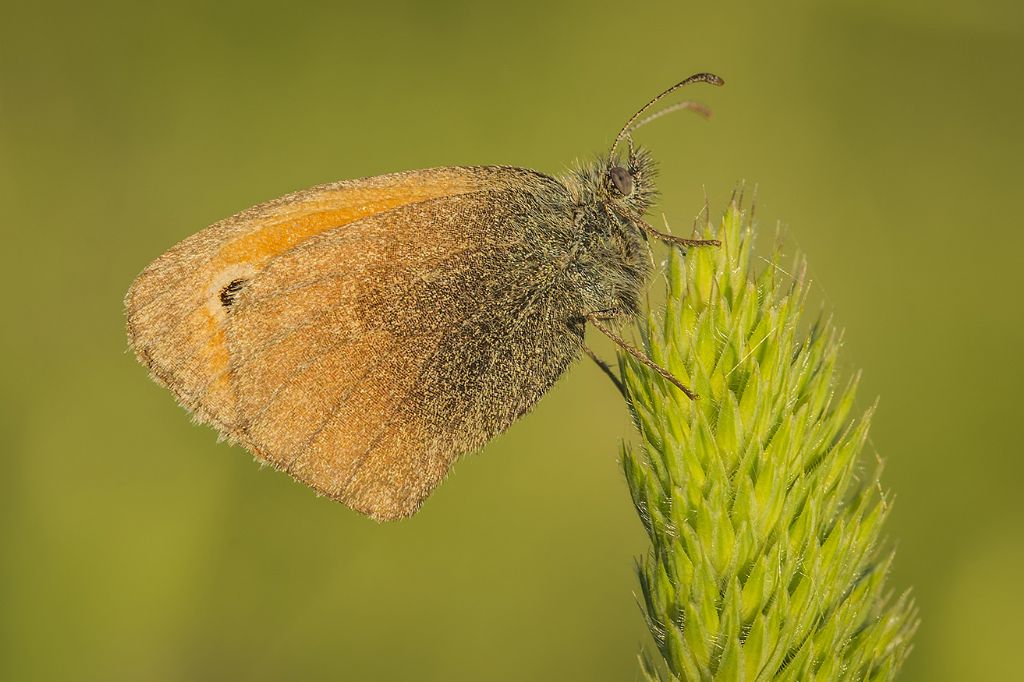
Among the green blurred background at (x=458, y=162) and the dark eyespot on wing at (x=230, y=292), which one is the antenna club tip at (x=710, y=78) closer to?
the green blurred background at (x=458, y=162)

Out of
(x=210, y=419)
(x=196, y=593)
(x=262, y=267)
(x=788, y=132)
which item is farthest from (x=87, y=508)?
(x=788, y=132)

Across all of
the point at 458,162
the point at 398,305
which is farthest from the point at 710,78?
the point at 458,162

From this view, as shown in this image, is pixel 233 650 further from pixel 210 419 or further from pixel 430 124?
pixel 430 124

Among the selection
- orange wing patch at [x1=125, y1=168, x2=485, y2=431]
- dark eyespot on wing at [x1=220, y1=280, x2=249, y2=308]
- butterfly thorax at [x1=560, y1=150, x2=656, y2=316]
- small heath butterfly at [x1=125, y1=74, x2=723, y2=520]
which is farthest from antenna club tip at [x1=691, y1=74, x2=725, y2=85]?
→ dark eyespot on wing at [x1=220, y1=280, x2=249, y2=308]

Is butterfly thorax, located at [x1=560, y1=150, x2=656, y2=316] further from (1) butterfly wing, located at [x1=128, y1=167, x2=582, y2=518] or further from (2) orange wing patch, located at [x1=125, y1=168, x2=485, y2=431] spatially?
(2) orange wing patch, located at [x1=125, y1=168, x2=485, y2=431]

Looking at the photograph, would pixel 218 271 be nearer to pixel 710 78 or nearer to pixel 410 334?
pixel 410 334

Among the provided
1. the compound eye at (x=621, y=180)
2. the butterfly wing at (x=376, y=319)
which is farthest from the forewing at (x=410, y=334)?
the compound eye at (x=621, y=180)
